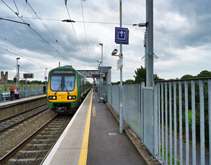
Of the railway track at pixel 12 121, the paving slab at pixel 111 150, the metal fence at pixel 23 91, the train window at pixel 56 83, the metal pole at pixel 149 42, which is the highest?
the metal pole at pixel 149 42

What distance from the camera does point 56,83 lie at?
9.90 m

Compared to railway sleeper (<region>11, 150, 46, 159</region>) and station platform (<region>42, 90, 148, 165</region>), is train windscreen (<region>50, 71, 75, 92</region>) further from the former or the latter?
railway sleeper (<region>11, 150, 46, 159</region>)

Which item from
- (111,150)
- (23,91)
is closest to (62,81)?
(111,150)

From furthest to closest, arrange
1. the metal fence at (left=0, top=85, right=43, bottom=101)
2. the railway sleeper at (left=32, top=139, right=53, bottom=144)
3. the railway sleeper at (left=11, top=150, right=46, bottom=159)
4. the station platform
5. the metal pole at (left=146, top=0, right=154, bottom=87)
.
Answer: the metal fence at (left=0, top=85, right=43, bottom=101), the railway sleeper at (left=32, top=139, right=53, bottom=144), the railway sleeper at (left=11, top=150, right=46, bottom=159), the metal pole at (left=146, top=0, right=154, bottom=87), the station platform

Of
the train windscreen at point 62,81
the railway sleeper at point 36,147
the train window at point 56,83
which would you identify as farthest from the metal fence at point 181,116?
the train window at point 56,83

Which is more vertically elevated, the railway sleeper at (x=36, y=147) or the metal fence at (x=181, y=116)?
the metal fence at (x=181, y=116)

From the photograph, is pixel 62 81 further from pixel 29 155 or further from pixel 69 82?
pixel 29 155

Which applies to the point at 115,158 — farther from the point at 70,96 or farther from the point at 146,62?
the point at 70,96

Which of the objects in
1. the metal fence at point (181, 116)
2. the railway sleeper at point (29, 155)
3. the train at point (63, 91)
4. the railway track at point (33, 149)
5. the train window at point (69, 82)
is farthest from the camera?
the train window at point (69, 82)

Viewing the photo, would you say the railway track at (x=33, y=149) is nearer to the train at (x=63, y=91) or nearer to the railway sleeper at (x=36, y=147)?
the railway sleeper at (x=36, y=147)

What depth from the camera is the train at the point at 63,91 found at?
9.55 metres

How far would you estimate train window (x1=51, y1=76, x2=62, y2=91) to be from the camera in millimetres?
9781

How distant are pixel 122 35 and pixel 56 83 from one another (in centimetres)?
598

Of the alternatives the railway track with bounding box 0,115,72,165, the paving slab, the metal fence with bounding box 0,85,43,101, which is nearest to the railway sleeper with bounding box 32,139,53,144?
the railway track with bounding box 0,115,72,165
